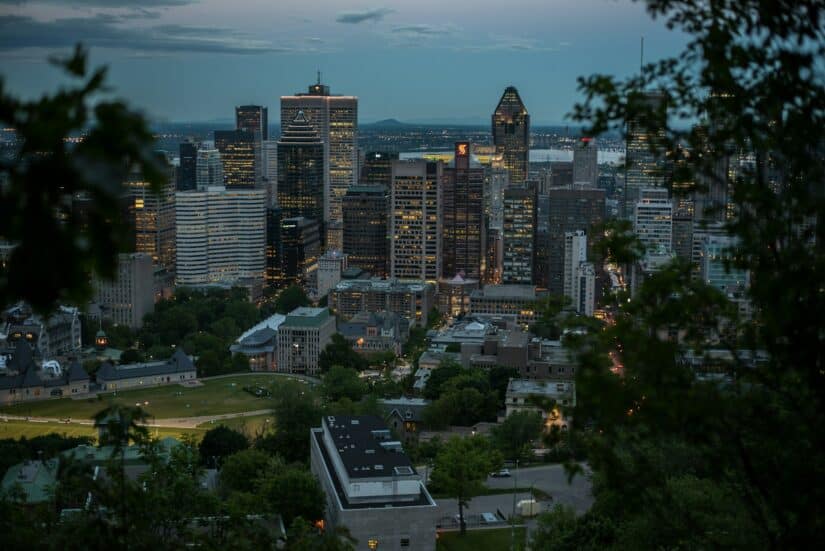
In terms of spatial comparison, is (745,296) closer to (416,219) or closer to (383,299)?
(383,299)

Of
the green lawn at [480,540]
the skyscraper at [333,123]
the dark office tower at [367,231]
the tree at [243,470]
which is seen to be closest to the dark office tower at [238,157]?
the skyscraper at [333,123]

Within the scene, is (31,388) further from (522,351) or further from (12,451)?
(522,351)

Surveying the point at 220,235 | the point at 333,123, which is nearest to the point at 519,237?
the point at 220,235

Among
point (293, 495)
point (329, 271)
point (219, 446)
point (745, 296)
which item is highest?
point (745, 296)

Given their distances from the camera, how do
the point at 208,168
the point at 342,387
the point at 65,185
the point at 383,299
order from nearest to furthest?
the point at 65,185 < the point at 342,387 < the point at 383,299 < the point at 208,168

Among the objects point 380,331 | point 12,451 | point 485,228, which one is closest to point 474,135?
point 485,228

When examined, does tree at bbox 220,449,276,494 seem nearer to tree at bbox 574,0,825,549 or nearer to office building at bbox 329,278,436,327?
tree at bbox 574,0,825,549

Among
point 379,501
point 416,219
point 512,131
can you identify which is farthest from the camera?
point 512,131

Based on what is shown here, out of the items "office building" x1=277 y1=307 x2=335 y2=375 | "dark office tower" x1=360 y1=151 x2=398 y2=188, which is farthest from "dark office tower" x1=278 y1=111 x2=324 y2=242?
"office building" x1=277 y1=307 x2=335 y2=375
